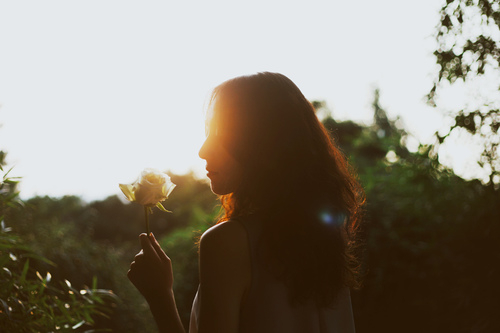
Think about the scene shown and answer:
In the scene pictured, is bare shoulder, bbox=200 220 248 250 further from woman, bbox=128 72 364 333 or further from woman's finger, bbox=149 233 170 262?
woman's finger, bbox=149 233 170 262

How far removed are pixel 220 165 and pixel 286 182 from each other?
0.24m

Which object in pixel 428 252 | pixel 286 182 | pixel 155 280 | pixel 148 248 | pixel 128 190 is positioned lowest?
pixel 155 280

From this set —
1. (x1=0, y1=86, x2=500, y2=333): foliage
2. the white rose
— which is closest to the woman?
the white rose

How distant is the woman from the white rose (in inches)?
7.3

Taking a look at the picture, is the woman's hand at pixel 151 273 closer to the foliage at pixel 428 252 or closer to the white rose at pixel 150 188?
the white rose at pixel 150 188

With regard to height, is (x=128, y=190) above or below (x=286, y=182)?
above

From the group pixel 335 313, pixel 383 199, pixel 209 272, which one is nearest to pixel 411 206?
pixel 383 199

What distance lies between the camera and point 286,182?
5.10 ft

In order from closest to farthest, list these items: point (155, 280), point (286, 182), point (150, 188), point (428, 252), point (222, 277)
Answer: point (222, 277) < point (286, 182) < point (155, 280) < point (150, 188) < point (428, 252)

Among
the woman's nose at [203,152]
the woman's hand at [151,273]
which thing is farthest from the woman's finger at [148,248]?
the woman's nose at [203,152]

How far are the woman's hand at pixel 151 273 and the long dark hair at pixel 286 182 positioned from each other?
1.11 feet

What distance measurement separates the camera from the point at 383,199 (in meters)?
6.31

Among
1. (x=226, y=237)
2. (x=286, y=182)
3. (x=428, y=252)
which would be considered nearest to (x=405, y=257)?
(x=428, y=252)

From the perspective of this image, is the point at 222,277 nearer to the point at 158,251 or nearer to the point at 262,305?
the point at 262,305
